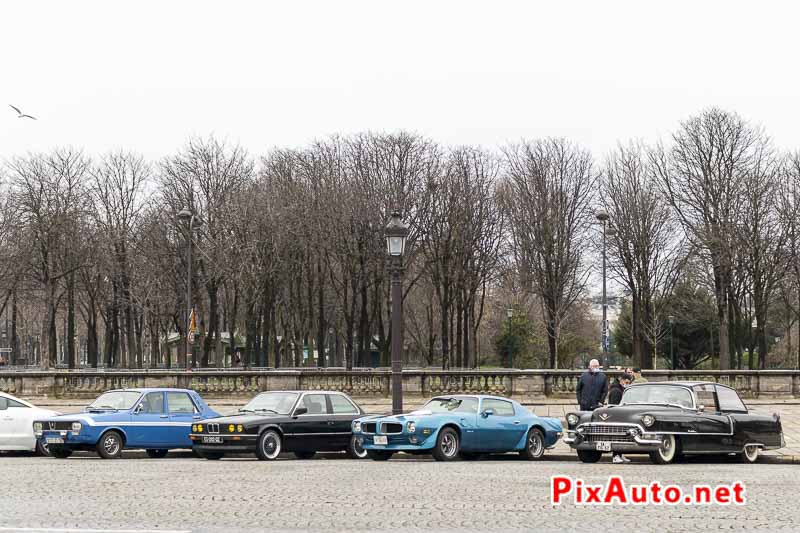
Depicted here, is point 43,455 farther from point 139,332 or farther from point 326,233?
point 139,332

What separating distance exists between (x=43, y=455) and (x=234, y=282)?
3990 cm

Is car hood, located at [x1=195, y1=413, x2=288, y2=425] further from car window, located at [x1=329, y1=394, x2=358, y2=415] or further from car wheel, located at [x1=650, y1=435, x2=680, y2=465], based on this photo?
car wheel, located at [x1=650, y1=435, x2=680, y2=465]

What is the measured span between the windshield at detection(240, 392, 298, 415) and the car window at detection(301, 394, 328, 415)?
0.23 metres

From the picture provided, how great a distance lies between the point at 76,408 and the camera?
121 feet

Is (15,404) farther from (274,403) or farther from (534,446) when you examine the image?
(534,446)

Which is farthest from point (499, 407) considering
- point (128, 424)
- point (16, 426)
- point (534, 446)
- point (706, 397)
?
point (16, 426)

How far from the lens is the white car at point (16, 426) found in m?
23.7

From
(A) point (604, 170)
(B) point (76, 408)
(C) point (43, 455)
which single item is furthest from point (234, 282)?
(C) point (43, 455)

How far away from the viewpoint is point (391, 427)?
21.5m

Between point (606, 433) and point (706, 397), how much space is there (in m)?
2.12

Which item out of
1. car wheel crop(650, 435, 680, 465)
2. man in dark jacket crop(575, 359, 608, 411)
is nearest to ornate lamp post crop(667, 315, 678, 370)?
man in dark jacket crop(575, 359, 608, 411)

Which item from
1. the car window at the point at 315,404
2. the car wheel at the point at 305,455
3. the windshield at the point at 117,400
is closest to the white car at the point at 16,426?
the windshield at the point at 117,400

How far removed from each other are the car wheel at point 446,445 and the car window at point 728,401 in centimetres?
483

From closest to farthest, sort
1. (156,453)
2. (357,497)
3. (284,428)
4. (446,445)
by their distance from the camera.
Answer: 1. (357,497)
2. (446,445)
3. (284,428)
4. (156,453)
